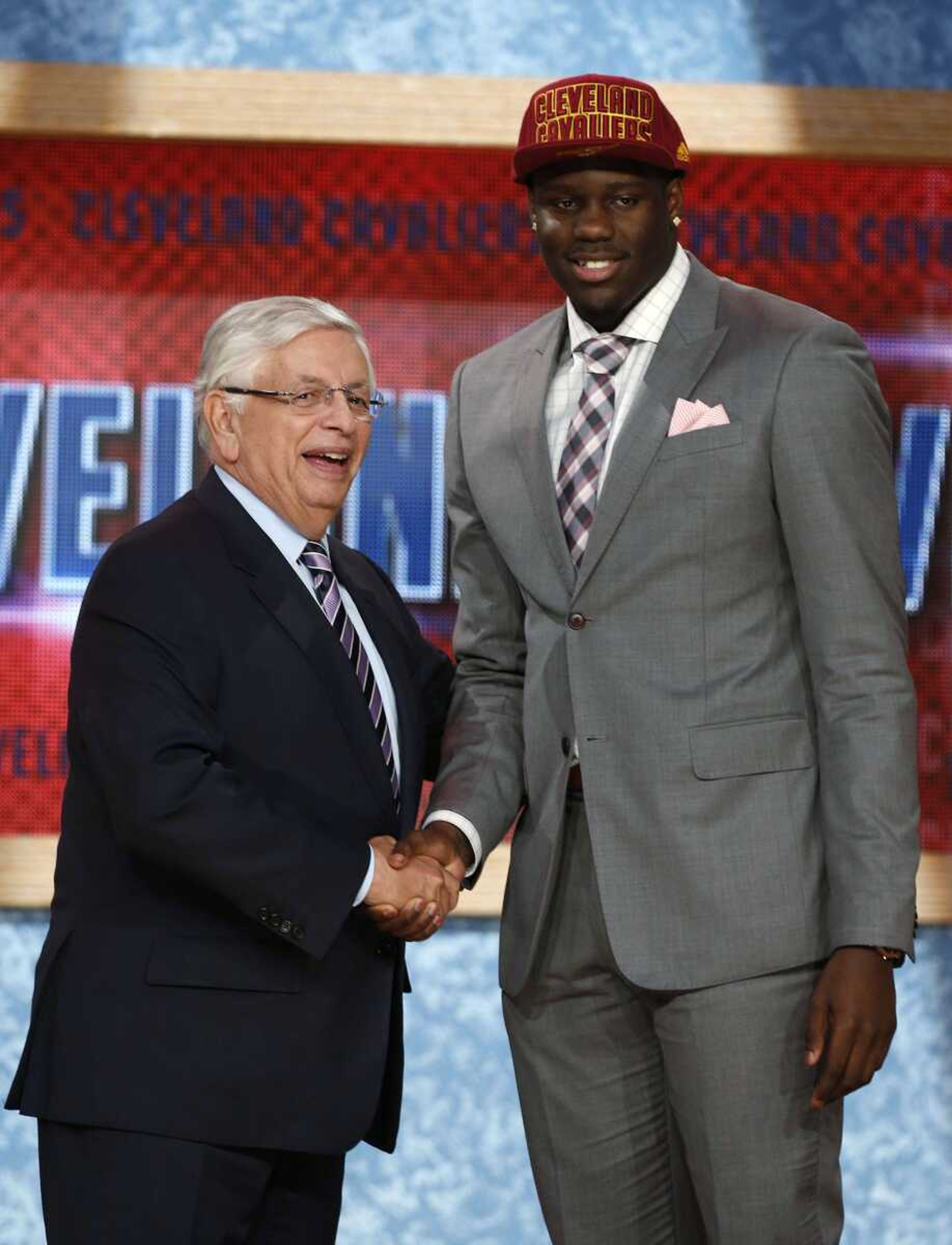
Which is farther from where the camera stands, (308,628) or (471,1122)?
(471,1122)

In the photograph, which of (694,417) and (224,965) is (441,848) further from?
(694,417)

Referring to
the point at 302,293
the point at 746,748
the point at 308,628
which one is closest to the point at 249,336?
the point at 308,628

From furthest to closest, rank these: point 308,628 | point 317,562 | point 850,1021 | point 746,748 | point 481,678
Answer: point 481,678
point 317,562
point 308,628
point 746,748
point 850,1021

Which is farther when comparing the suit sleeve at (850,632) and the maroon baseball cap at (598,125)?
the maroon baseball cap at (598,125)

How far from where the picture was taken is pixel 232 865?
172cm

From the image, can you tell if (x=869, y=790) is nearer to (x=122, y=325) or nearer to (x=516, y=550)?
(x=516, y=550)

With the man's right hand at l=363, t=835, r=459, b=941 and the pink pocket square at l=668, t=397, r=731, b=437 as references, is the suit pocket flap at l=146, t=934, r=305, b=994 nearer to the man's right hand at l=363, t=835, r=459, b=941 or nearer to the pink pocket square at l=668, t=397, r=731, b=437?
the man's right hand at l=363, t=835, r=459, b=941

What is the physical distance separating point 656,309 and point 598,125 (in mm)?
218

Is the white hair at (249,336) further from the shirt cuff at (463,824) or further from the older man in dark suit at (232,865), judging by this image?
the shirt cuff at (463,824)

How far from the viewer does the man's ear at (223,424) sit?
1954 mm

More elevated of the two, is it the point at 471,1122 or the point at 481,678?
the point at 481,678

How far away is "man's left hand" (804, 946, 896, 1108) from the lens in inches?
65.2

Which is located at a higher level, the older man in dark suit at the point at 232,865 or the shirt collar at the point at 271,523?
the shirt collar at the point at 271,523

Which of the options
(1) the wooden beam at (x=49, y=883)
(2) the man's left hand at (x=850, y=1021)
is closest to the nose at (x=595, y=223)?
(2) the man's left hand at (x=850, y=1021)
